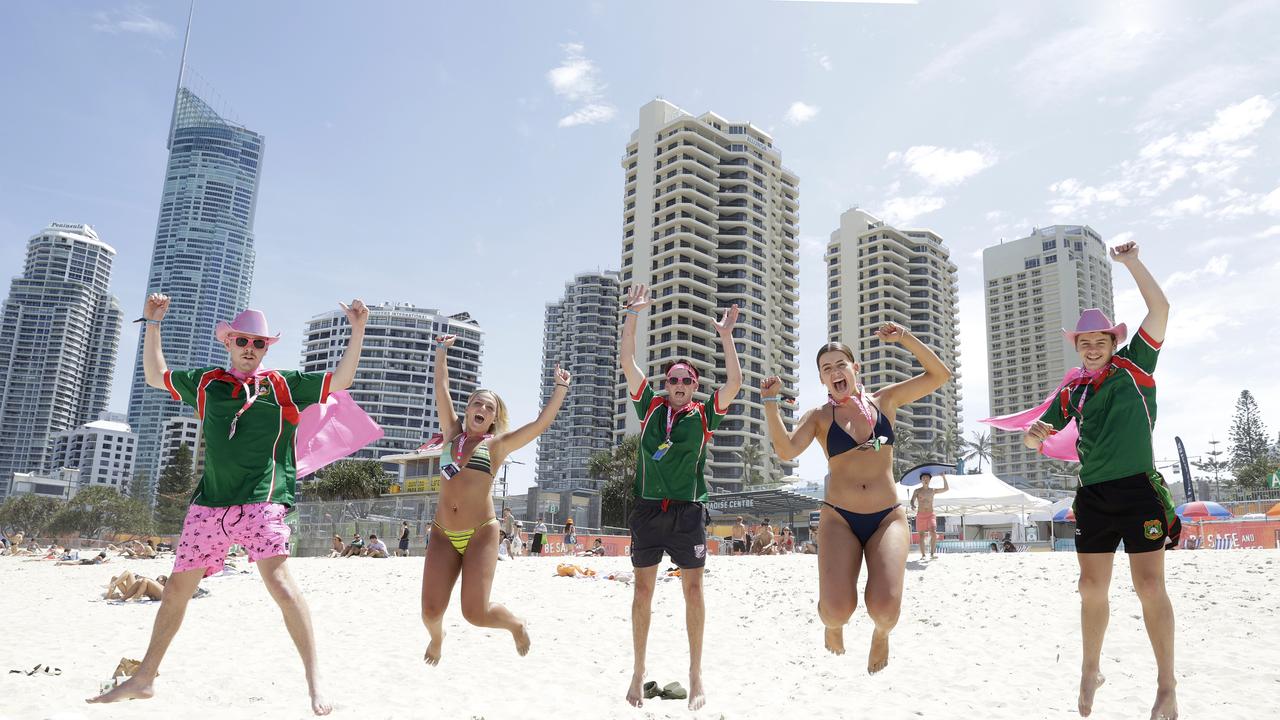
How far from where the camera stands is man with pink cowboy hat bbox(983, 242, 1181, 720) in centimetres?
521

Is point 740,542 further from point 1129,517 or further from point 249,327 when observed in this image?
point 249,327

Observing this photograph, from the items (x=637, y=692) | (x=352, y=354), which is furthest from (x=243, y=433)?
(x=637, y=692)

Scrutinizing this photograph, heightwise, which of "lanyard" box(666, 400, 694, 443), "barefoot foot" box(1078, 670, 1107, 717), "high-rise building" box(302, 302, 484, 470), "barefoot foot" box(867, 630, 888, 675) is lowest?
"barefoot foot" box(1078, 670, 1107, 717)

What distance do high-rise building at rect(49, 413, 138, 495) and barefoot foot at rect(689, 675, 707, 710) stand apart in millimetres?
214191

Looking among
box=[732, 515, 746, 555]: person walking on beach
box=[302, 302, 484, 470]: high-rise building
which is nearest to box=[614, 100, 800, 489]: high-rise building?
box=[302, 302, 484, 470]: high-rise building

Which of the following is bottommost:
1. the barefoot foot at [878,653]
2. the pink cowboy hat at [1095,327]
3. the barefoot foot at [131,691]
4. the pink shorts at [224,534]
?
the barefoot foot at [131,691]

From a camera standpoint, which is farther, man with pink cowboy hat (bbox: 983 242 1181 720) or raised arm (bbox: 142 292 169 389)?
raised arm (bbox: 142 292 169 389)

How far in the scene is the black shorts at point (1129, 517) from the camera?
522 cm

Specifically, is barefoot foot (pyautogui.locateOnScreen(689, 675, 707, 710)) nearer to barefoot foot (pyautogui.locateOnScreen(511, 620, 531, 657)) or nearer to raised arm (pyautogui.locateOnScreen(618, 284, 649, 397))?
barefoot foot (pyautogui.locateOnScreen(511, 620, 531, 657))

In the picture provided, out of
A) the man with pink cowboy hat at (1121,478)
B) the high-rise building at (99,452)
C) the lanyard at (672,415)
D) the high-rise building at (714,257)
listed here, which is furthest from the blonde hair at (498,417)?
the high-rise building at (99,452)

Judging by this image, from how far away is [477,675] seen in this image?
25.9 feet

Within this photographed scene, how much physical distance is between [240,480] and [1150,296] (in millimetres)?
6310

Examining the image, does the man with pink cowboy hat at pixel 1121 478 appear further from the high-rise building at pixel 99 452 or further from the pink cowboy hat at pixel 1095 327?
the high-rise building at pixel 99 452

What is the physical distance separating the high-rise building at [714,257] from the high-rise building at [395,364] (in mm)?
59548
